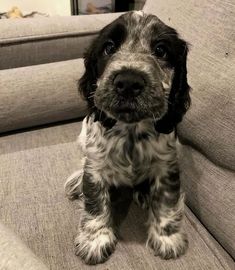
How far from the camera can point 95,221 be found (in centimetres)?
138

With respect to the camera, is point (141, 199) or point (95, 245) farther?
point (141, 199)

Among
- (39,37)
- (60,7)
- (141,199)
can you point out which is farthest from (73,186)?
(60,7)

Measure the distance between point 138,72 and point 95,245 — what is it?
1.93 ft

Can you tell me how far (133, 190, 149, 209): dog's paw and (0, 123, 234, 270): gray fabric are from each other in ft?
0.09

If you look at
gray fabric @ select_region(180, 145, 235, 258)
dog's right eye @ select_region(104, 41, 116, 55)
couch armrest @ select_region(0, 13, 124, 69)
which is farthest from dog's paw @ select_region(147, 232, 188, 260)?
couch armrest @ select_region(0, 13, 124, 69)

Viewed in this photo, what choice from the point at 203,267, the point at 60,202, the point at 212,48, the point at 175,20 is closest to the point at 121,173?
the point at 60,202

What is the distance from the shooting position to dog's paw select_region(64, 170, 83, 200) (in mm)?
1502

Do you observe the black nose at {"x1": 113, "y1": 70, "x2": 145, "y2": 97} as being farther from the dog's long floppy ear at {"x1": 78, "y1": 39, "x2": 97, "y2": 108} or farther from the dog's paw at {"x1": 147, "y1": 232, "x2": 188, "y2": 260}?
the dog's paw at {"x1": 147, "y1": 232, "x2": 188, "y2": 260}

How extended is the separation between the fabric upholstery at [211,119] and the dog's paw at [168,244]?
122mm

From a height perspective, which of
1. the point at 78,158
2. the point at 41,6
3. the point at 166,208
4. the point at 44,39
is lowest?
the point at 41,6

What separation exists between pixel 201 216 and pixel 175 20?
75 centimetres

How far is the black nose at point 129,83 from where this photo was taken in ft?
3.51

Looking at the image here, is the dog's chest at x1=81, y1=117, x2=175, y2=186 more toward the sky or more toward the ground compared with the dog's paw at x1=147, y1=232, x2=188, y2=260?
more toward the sky

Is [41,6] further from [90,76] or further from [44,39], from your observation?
[90,76]
